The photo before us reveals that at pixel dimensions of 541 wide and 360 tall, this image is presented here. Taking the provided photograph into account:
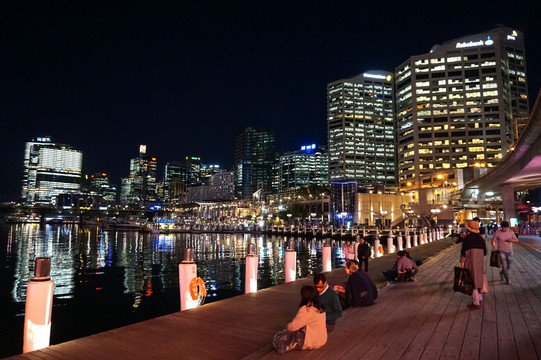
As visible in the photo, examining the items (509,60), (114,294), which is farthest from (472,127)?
(114,294)

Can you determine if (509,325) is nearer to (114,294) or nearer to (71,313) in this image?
(71,313)

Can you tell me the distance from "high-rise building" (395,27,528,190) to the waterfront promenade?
140 meters

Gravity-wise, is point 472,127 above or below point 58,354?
above

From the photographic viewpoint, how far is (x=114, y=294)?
1886 cm

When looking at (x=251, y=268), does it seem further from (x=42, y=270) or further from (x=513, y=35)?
(x=513, y=35)

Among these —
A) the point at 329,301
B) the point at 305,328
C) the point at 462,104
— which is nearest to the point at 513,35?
the point at 462,104

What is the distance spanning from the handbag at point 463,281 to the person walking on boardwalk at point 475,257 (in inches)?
4.2

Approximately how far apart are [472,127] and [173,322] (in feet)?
532

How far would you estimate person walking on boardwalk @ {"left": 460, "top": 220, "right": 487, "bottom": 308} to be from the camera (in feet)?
28.7

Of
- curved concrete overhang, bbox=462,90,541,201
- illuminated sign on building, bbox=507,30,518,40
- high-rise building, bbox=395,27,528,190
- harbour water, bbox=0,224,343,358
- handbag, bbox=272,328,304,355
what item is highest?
illuminated sign on building, bbox=507,30,518,40

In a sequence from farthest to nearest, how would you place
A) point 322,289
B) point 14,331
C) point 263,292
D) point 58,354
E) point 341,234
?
point 341,234 < point 14,331 < point 263,292 < point 322,289 < point 58,354

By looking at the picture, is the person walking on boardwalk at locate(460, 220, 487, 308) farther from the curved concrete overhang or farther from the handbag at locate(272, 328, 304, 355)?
the curved concrete overhang

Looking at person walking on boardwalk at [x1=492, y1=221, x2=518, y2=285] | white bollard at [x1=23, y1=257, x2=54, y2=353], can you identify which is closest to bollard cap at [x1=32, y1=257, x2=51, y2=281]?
white bollard at [x1=23, y1=257, x2=54, y2=353]

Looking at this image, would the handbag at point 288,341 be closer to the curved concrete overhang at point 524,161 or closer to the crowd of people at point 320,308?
the crowd of people at point 320,308
